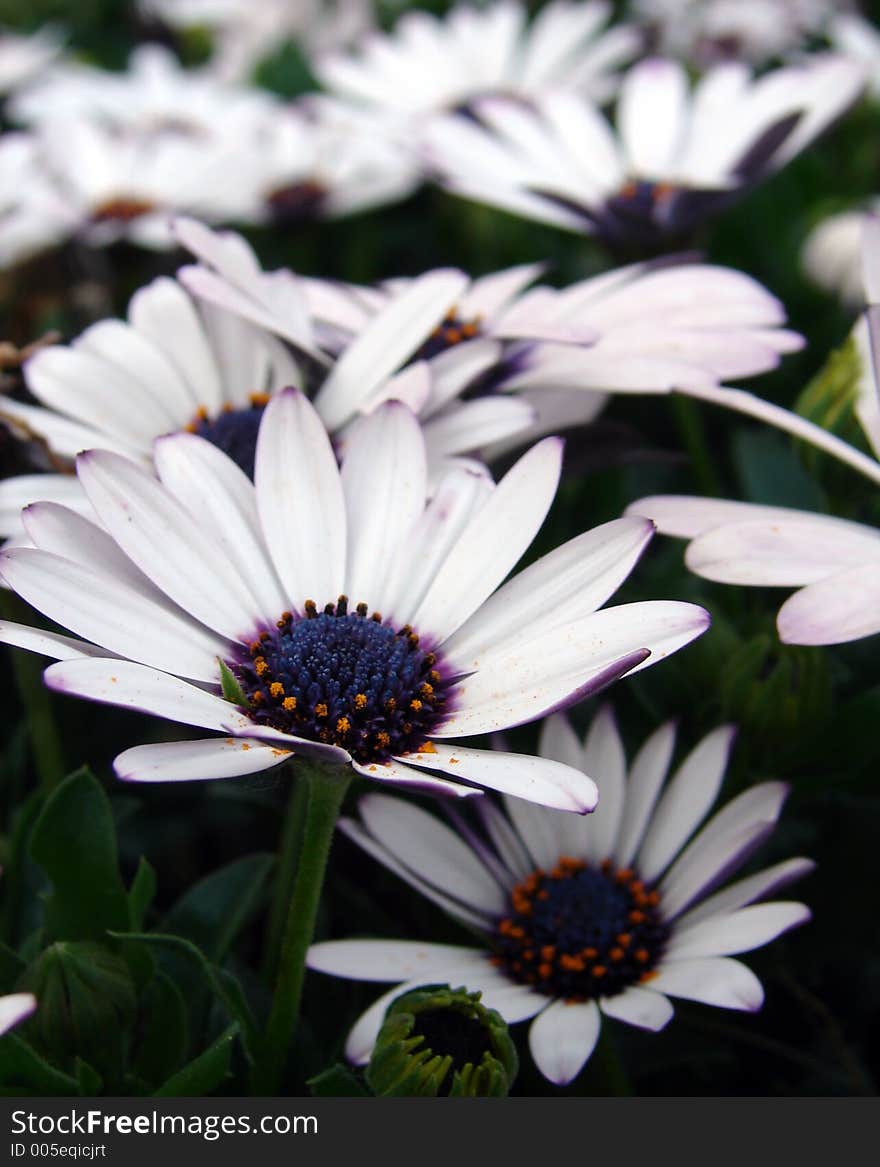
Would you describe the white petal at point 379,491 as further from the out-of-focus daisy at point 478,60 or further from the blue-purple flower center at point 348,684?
the out-of-focus daisy at point 478,60

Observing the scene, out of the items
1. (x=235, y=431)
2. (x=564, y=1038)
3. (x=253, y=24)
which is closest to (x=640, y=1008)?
(x=564, y=1038)

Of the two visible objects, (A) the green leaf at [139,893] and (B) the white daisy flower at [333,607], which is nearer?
(B) the white daisy flower at [333,607]

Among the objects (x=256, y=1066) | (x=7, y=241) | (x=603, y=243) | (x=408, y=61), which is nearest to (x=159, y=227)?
(x=7, y=241)

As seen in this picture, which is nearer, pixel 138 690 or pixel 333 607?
pixel 138 690

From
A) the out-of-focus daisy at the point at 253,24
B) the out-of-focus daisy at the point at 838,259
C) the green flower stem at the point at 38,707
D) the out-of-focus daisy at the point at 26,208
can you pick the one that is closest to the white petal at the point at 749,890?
the green flower stem at the point at 38,707

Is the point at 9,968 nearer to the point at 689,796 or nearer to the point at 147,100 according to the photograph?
the point at 689,796

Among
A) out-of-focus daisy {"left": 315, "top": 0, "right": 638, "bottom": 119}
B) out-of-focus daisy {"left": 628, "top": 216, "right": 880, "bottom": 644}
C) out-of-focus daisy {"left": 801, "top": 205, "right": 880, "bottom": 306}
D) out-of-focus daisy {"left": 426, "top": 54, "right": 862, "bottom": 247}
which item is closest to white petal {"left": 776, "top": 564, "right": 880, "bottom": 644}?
out-of-focus daisy {"left": 628, "top": 216, "right": 880, "bottom": 644}

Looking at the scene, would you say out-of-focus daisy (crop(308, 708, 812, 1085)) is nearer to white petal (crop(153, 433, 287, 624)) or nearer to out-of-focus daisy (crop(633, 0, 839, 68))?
white petal (crop(153, 433, 287, 624))

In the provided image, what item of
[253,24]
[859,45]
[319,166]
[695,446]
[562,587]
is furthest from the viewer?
[253,24]

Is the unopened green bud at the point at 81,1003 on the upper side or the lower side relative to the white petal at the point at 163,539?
lower
